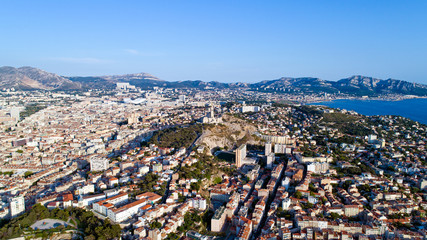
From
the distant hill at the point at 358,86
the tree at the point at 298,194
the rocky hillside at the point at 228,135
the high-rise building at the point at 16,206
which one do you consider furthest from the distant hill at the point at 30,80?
the tree at the point at 298,194

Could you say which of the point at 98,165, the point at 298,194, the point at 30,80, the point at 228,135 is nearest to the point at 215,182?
the point at 298,194

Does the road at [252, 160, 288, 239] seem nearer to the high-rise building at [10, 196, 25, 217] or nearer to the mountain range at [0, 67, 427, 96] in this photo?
the high-rise building at [10, 196, 25, 217]

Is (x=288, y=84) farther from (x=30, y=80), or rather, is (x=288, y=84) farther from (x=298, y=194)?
(x=298, y=194)

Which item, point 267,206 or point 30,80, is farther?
point 30,80

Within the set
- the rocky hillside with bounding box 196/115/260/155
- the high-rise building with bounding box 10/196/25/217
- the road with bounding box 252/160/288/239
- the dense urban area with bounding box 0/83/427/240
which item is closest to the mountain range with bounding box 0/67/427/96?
the dense urban area with bounding box 0/83/427/240

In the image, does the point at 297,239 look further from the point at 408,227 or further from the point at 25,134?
the point at 25,134

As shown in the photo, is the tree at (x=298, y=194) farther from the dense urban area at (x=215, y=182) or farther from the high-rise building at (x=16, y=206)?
the high-rise building at (x=16, y=206)
